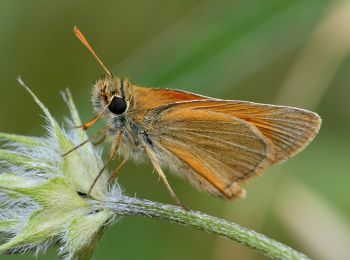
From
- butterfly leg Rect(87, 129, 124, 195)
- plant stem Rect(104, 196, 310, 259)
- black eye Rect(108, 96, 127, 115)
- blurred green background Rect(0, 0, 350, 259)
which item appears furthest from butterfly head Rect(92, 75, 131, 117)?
blurred green background Rect(0, 0, 350, 259)

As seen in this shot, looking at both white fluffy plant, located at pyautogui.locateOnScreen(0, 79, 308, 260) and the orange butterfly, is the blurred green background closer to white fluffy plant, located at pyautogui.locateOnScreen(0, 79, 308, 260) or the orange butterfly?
the orange butterfly

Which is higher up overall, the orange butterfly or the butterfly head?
the butterfly head

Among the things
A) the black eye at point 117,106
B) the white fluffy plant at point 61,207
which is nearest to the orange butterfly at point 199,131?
the black eye at point 117,106

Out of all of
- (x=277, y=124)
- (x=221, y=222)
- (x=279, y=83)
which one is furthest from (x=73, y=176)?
(x=279, y=83)

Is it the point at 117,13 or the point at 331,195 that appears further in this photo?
the point at 117,13

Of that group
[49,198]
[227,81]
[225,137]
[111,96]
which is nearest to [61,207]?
[49,198]

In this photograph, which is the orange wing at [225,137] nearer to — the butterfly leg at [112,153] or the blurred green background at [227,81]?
the butterfly leg at [112,153]

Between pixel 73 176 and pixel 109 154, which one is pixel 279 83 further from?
pixel 73 176
